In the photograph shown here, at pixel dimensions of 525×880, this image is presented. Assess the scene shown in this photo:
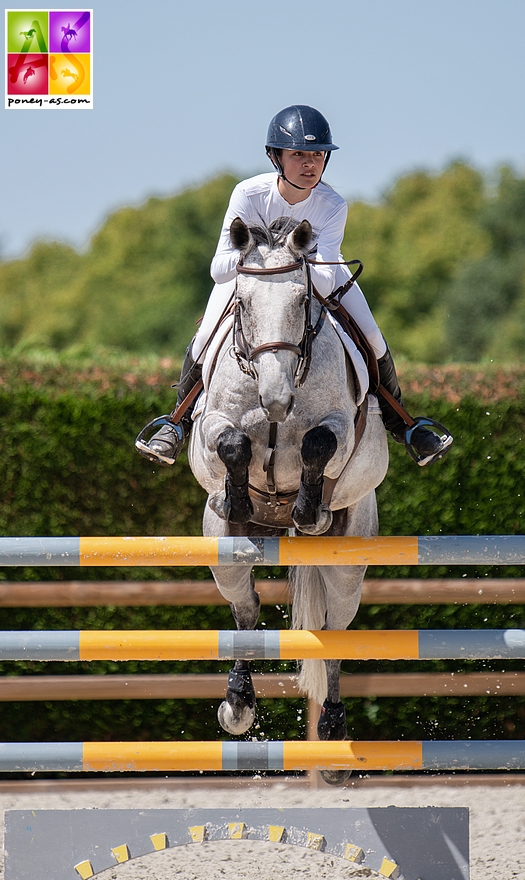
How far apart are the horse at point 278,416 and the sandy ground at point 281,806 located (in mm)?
1137

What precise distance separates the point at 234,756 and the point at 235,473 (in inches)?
38.2

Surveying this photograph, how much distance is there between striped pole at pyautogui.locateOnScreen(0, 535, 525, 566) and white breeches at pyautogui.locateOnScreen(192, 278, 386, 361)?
3.13ft

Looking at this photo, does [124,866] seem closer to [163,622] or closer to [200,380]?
[163,622]

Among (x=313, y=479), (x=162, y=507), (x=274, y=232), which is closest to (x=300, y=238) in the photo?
(x=274, y=232)

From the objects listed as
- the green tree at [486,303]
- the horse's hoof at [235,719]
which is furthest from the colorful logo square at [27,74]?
the green tree at [486,303]

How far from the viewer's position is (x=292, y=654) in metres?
3.16

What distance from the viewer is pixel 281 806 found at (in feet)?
17.2

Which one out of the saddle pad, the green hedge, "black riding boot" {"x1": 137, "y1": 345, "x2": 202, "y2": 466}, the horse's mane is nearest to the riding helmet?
the horse's mane

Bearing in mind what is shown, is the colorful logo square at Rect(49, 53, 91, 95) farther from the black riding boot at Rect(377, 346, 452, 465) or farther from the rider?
the black riding boot at Rect(377, 346, 452, 465)

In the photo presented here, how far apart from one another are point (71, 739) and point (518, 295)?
127 ft

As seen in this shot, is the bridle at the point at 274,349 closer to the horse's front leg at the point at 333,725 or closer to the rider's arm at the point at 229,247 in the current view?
the rider's arm at the point at 229,247

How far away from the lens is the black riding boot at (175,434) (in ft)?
11.8

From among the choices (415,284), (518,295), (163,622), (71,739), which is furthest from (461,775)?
(415,284)

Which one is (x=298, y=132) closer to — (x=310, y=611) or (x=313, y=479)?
(x=313, y=479)
